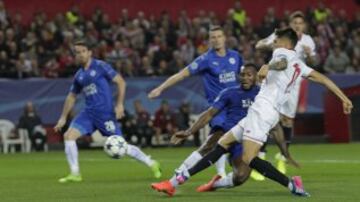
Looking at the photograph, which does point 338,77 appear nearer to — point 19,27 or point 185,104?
point 185,104

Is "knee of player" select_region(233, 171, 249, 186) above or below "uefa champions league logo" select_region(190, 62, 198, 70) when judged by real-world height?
below

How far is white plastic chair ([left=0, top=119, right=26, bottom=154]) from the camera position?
31281 millimetres

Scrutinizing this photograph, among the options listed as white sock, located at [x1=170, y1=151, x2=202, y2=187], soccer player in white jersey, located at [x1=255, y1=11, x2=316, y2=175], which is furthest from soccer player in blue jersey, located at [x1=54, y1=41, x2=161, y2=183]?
white sock, located at [x1=170, y1=151, x2=202, y2=187]

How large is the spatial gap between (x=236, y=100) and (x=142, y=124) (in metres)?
17.0

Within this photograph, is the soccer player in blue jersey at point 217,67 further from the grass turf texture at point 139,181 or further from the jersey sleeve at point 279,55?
the jersey sleeve at point 279,55

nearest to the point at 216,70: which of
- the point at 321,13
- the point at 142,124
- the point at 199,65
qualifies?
the point at 199,65

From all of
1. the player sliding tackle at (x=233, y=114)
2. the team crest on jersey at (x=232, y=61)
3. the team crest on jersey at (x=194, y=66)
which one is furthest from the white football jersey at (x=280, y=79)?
the team crest on jersey at (x=232, y=61)

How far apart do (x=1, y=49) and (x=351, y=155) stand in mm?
12831

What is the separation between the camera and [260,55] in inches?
1316

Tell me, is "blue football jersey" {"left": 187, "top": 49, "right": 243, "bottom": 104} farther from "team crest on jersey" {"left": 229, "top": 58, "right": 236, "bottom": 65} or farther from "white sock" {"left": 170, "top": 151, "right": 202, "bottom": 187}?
→ "white sock" {"left": 170, "top": 151, "right": 202, "bottom": 187}

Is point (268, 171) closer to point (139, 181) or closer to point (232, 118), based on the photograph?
point (232, 118)

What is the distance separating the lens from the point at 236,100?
14734 mm

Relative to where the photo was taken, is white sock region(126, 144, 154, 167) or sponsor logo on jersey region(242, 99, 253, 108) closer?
sponsor logo on jersey region(242, 99, 253, 108)

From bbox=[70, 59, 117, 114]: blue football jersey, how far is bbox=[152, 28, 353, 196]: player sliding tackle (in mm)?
4601
